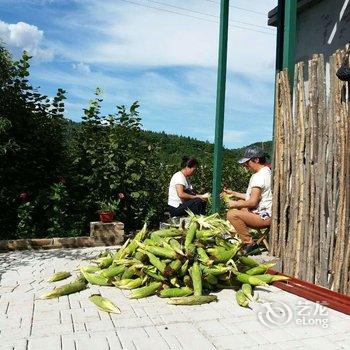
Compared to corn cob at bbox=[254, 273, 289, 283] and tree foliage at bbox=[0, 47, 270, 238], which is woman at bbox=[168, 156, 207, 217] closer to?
tree foliage at bbox=[0, 47, 270, 238]

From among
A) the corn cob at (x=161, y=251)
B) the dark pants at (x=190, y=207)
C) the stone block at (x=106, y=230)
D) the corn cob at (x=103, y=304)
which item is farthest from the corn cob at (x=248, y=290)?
the stone block at (x=106, y=230)

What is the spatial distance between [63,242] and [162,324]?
370cm

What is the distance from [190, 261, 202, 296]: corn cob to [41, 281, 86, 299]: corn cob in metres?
1.07

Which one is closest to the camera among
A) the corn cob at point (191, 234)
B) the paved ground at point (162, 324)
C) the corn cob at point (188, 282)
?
the paved ground at point (162, 324)

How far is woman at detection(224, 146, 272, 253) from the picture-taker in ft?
18.4

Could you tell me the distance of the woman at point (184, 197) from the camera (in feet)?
22.8

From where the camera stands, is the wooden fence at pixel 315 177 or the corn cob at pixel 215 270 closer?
the wooden fence at pixel 315 177

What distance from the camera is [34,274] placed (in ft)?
17.5

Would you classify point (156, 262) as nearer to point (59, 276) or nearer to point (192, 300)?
point (192, 300)

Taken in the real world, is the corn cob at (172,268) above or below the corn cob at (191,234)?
below

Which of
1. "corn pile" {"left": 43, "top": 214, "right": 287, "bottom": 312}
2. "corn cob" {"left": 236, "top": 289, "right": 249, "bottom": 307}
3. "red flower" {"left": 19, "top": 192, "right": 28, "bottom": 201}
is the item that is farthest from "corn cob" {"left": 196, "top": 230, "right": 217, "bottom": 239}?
"red flower" {"left": 19, "top": 192, "right": 28, "bottom": 201}

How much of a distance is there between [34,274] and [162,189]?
3778mm

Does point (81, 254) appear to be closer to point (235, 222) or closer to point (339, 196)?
point (235, 222)

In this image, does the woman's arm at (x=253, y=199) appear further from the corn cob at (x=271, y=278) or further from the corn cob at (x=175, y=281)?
the corn cob at (x=175, y=281)
